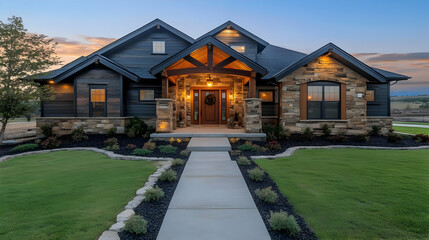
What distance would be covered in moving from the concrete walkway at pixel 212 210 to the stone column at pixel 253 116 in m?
4.98

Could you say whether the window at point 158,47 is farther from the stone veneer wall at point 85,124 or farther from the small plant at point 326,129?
the small plant at point 326,129

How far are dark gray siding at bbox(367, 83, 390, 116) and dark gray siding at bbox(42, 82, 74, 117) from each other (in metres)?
18.9

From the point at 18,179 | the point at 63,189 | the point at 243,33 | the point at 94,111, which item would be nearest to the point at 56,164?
the point at 18,179

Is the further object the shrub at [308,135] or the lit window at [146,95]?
the lit window at [146,95]

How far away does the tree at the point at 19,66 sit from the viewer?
382 inches

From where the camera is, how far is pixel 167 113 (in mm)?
10062

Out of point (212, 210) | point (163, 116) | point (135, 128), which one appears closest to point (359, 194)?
point (212, 210)

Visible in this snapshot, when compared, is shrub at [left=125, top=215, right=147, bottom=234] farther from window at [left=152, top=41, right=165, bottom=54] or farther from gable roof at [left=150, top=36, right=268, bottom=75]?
window at [left=152, top=41, right=165, bottom=54]

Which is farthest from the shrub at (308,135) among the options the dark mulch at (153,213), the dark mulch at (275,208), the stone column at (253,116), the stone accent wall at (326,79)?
the dark mulch at (153,213)

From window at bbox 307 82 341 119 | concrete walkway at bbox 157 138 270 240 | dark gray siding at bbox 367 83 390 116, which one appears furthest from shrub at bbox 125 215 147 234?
dark gray siding at bbox 367 83 390 116

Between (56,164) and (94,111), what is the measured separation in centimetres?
671

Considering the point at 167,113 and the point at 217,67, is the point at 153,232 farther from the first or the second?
the point at 217,67

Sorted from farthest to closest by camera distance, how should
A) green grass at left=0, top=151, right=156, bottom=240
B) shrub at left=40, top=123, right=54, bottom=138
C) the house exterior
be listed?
1. shrub at left=40, top=123, right=54, bottom=138
2. the house exterior
3. green grass at left=0, top=151, right=156, bottom=240

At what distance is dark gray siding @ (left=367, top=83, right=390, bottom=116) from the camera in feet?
44.2
